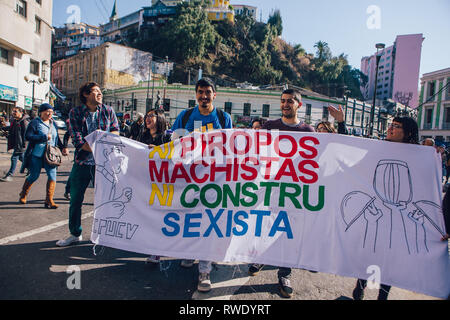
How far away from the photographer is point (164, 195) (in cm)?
307

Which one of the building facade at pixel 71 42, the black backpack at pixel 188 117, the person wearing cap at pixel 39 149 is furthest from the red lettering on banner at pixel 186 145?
the building facade at pixel 71 42

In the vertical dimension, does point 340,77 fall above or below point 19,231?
above

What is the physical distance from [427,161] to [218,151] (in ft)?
6.61

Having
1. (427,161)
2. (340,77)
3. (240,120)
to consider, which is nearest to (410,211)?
(427,161)

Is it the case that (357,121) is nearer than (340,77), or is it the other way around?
(357,121)

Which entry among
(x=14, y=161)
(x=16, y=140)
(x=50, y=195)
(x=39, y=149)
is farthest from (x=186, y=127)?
(x=16, y=140)

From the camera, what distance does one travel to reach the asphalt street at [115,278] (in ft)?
8.64

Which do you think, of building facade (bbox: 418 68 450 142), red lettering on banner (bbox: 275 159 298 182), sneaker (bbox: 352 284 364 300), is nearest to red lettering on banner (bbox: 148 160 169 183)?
red lettering on banner (bbox: 275 159 298 182)

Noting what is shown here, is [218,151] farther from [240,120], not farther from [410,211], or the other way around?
[240,120]

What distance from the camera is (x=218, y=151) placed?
10.1 feet

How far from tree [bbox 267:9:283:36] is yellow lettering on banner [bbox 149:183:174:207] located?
3334 inches

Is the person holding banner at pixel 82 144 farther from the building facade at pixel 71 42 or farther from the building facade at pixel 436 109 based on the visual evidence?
the building facade at pixel 71 42
